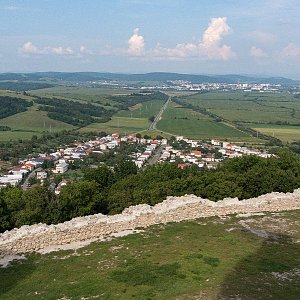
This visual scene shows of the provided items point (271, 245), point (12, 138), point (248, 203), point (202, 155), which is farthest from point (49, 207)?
point (12, 138)

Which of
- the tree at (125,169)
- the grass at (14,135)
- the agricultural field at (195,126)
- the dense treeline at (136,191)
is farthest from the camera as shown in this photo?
the agricultural field at (195,126)

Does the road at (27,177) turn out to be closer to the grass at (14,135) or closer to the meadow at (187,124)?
the grass at (14,135)

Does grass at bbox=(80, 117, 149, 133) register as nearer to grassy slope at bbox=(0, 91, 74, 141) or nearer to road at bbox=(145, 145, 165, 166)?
grassy slope at bbox=(0, 91, 74, 141)

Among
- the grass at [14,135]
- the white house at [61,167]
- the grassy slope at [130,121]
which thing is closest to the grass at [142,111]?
the grassy slope at [130,121]

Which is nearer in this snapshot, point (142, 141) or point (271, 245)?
point (271, 245)

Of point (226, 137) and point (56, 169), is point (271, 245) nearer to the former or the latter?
point (56, 169)

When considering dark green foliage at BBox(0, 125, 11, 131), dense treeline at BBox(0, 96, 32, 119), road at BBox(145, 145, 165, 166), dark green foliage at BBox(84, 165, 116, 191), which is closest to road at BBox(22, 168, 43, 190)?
road at BBox(145, 145, 165, 166)
